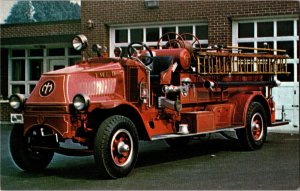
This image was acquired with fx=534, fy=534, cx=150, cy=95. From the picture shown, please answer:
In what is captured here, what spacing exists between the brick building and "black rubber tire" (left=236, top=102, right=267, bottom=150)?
3953mm

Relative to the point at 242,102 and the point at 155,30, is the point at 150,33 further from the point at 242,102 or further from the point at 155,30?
the point at 242,102

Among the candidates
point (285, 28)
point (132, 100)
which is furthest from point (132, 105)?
point (285, 28)

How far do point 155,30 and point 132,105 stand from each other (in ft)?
29.4

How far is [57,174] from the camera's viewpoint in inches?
333

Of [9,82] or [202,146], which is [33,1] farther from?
[202,146]

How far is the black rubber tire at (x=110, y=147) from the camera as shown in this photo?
764 centimetres

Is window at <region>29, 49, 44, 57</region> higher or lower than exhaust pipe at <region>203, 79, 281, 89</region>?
higher

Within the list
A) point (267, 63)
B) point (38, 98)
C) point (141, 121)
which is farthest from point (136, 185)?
point (267, 63)

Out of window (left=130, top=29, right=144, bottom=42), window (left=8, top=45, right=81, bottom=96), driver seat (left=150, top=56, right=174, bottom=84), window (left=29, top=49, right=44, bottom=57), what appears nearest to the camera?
driver seat (left=150, top=56, right=174, bottom=84)

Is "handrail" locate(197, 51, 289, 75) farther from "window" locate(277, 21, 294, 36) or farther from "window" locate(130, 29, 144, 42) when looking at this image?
"window" locate(130, 29, 144, 42)

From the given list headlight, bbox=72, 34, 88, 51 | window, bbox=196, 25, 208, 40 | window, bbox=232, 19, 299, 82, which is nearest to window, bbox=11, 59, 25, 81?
window, bbox=196, 25, 208, 40

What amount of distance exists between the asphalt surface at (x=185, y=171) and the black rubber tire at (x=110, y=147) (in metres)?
0.14

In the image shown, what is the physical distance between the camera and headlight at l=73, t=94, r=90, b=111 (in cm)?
762

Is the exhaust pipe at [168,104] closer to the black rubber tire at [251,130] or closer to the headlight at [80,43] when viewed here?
the headlight at [80,43]
